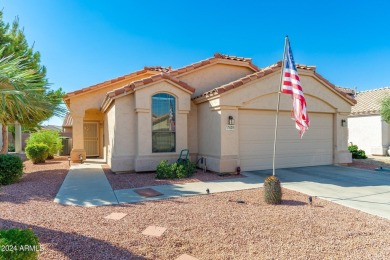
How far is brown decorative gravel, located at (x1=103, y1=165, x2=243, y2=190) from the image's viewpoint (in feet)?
29.1

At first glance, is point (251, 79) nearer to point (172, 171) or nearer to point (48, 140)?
point (172, 171)

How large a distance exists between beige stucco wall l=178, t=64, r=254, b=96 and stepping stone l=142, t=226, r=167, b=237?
8910 mm

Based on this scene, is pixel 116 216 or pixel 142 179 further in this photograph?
pixel 142 179

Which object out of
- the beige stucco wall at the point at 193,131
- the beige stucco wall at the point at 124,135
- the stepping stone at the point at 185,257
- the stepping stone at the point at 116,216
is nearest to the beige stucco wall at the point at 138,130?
the beige stucco wall at the point at 124,135

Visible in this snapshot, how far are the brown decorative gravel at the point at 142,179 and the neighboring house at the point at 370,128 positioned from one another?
16.1 meters

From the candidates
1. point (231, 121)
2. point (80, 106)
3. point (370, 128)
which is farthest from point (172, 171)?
point (370, 128)

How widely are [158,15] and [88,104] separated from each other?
23.1ft

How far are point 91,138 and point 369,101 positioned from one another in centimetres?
2462

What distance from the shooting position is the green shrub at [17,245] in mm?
2567

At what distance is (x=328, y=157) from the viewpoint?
13289mm

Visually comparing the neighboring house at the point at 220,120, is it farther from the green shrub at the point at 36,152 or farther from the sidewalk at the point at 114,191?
the green shrub at the point at 36,152

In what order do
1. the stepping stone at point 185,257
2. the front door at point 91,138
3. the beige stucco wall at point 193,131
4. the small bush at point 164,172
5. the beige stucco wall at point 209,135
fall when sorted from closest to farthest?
the stepping stone at point 185,257 → the small bush at point 164,172 → the beige stucco wall at point 209,135 → the beige stucco wall at point 193,131 → the front door at point 91,138

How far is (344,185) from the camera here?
870cm

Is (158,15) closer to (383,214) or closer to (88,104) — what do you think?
(88,104)
